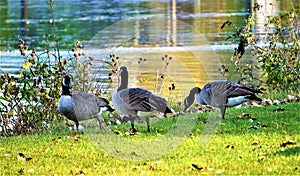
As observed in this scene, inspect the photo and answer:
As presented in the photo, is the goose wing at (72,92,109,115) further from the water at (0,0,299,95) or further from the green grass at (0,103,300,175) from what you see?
the water at (0,0,299,95)

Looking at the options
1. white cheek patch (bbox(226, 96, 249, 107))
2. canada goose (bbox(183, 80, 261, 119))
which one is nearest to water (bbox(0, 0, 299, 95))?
canada goose (bbox(183, 80, 261, 119))

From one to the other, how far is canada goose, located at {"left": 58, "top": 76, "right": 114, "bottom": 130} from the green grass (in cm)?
35

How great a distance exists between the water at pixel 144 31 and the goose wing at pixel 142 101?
1027cm

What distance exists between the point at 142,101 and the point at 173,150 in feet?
4.19

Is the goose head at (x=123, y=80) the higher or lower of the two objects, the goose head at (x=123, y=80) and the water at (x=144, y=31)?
the higher

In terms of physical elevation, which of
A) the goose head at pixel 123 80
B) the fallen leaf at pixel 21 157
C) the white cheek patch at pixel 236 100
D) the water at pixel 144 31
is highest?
Result: the goose head at pixel 123 80

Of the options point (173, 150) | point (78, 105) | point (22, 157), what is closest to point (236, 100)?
point (173, 150)

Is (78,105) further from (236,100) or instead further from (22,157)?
(236,100)

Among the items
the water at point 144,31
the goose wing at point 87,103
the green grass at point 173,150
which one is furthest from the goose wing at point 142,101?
the water at point 144,31

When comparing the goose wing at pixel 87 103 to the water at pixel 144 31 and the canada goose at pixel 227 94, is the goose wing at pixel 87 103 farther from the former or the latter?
the water at pixel 144 31

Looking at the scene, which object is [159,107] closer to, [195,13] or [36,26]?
[36,26]

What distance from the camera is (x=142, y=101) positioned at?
11.5 m

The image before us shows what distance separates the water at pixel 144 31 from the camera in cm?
3083

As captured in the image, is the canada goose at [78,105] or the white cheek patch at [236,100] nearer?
the canada goose at [78,105]
